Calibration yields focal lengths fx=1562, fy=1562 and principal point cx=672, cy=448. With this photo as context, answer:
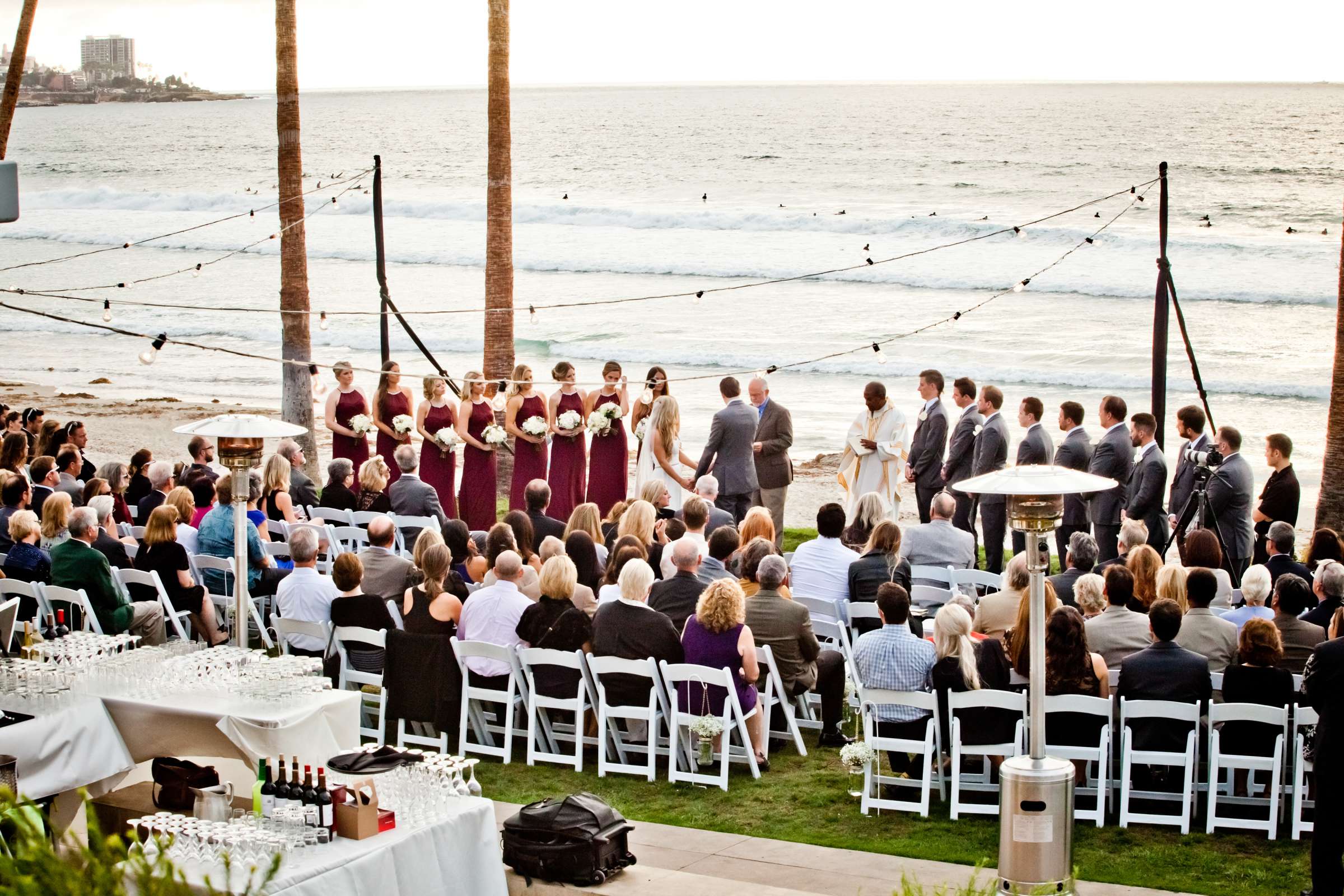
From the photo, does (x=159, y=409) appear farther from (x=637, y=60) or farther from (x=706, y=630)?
(x=637, y=60)

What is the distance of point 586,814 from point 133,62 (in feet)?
312

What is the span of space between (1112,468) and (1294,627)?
4093 mm

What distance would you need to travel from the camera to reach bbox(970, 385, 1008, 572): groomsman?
12336 millimetres

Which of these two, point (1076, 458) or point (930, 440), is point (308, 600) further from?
point (1076, 458)

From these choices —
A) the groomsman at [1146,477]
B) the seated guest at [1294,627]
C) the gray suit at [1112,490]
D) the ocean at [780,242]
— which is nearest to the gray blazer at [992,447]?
the gray suit at [1112,490]

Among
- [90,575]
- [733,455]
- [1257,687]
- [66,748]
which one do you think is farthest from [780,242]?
[66,748]

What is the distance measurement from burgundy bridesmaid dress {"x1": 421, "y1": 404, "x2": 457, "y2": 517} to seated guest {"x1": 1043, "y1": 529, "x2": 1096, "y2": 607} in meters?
6.58

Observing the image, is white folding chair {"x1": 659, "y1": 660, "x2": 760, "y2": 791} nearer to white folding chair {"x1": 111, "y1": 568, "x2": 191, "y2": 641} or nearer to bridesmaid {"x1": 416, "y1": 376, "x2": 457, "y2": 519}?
white folding chair {"x1": 111, "y1": 568, "x2": 191, "y2": 641}

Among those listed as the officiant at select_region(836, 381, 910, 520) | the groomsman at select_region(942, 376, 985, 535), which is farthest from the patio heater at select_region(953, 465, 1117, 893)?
the officiant at select_region(836, 381, 910, 520)

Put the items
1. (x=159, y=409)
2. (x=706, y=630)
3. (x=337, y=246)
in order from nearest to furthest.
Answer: (x=706, y=630) < (x=159, y=409) < (x=337, y=246)

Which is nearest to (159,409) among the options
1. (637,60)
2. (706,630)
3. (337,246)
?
(706,630)

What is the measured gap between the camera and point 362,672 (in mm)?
9086

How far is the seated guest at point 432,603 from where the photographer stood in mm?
9016

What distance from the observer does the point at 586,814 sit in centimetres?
658
